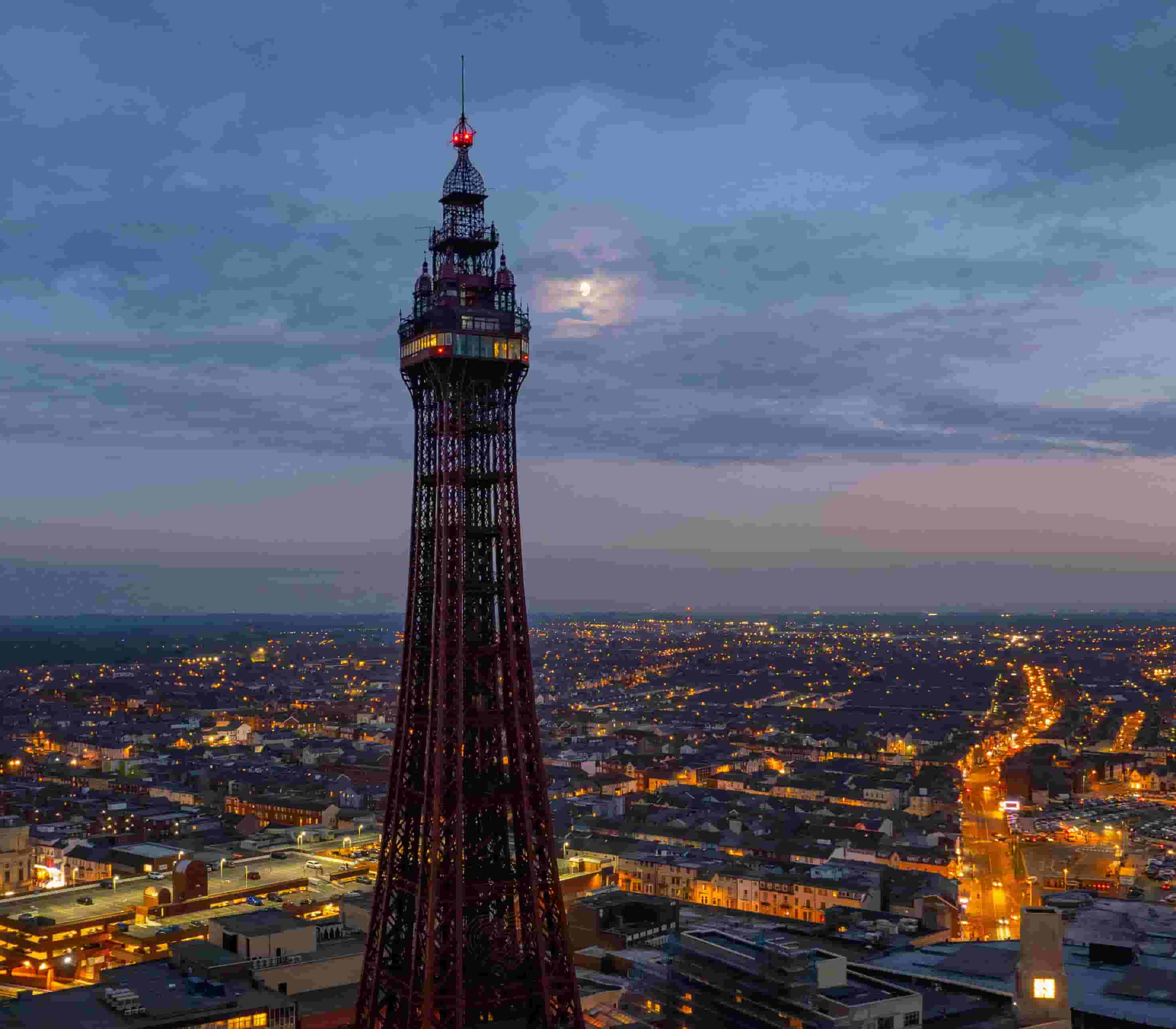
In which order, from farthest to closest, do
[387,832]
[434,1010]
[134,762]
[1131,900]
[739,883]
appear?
[134,762], [739,883], [1131,900], [387,832], [434,1010]

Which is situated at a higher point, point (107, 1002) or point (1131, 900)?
point (107, 1002)

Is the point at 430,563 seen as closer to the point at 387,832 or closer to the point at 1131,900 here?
the point at 387,832

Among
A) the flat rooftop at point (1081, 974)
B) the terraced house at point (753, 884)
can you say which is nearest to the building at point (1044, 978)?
the flat rooftop at point (1081, 974)

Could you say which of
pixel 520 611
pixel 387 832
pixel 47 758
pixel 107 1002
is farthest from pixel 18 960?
pixel 47 758

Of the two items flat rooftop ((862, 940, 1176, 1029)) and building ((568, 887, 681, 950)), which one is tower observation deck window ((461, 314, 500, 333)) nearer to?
flat rooftop ((862, 940, 1176, 1029))

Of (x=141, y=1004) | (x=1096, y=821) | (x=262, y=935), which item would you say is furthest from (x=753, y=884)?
(x=141, y=1004)

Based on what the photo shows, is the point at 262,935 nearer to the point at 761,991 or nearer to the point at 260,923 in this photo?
the point at 260,923
